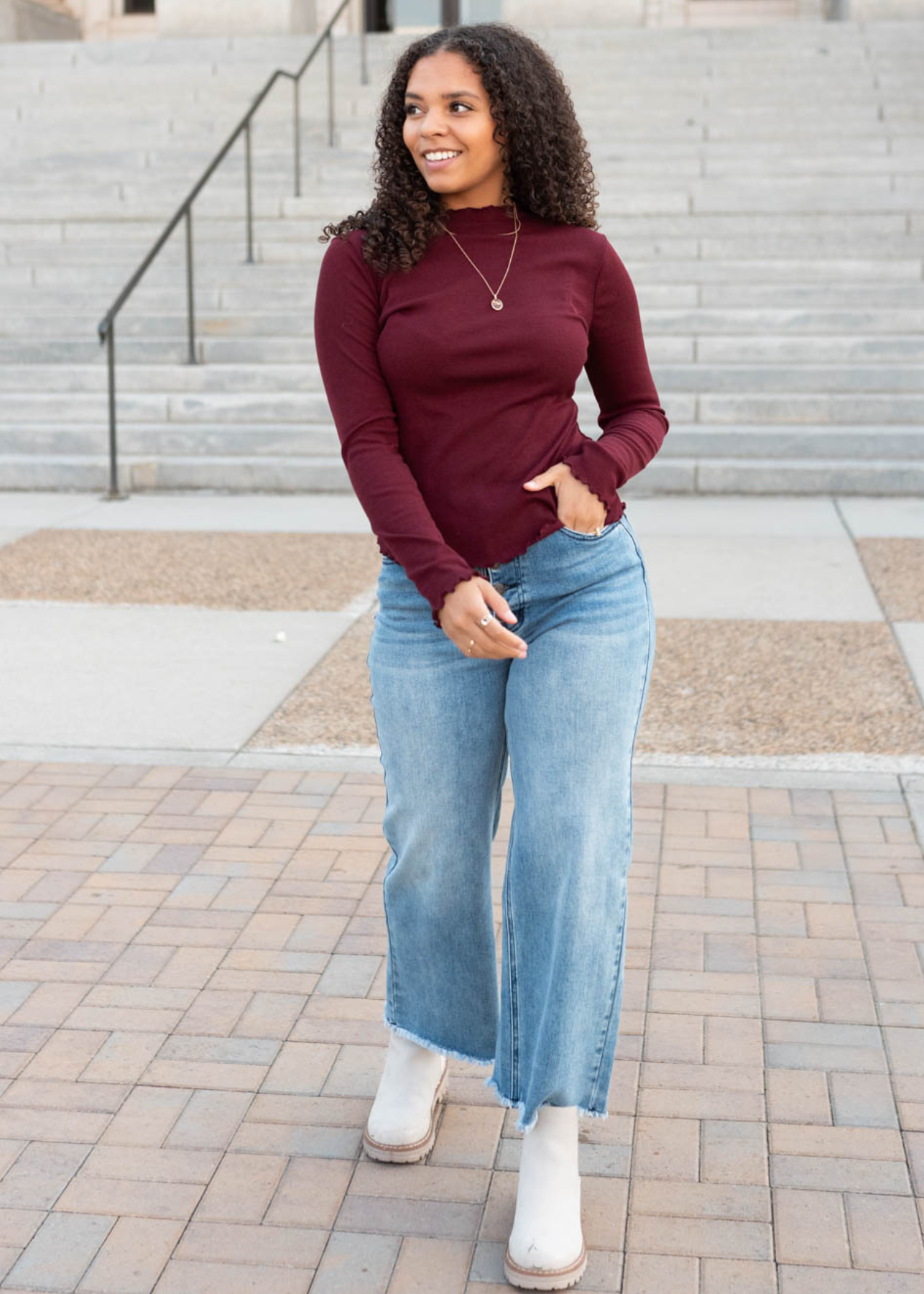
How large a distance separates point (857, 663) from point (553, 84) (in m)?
3.84

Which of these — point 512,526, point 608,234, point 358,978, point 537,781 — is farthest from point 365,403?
point 608,234

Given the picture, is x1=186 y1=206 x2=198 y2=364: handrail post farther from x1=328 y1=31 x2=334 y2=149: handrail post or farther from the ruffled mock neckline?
the ruffled mock neckline

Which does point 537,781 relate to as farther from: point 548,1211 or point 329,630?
point 329,630

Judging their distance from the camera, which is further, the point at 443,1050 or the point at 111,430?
the point at 111,430

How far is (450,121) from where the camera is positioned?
2451 mm

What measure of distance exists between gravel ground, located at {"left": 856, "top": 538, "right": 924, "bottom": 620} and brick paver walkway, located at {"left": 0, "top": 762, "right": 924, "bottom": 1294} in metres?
2.43

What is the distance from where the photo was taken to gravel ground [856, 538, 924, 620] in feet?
22.7

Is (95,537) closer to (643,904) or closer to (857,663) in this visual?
(857,663)

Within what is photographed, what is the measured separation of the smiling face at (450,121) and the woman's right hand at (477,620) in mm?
619

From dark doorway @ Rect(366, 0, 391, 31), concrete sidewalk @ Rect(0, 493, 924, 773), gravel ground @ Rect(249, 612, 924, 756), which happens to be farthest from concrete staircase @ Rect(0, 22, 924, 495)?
dark doorway @ Rect(366, 0, 391, 31)

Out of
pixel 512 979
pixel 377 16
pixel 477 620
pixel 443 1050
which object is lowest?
pixel 443 1050

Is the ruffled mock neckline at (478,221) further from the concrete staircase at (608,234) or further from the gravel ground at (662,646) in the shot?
the concrete staircase at (608,234)

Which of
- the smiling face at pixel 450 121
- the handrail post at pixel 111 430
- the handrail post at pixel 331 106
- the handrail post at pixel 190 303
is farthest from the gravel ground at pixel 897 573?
the handrail post at pixel 331 106

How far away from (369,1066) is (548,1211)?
75 cm
